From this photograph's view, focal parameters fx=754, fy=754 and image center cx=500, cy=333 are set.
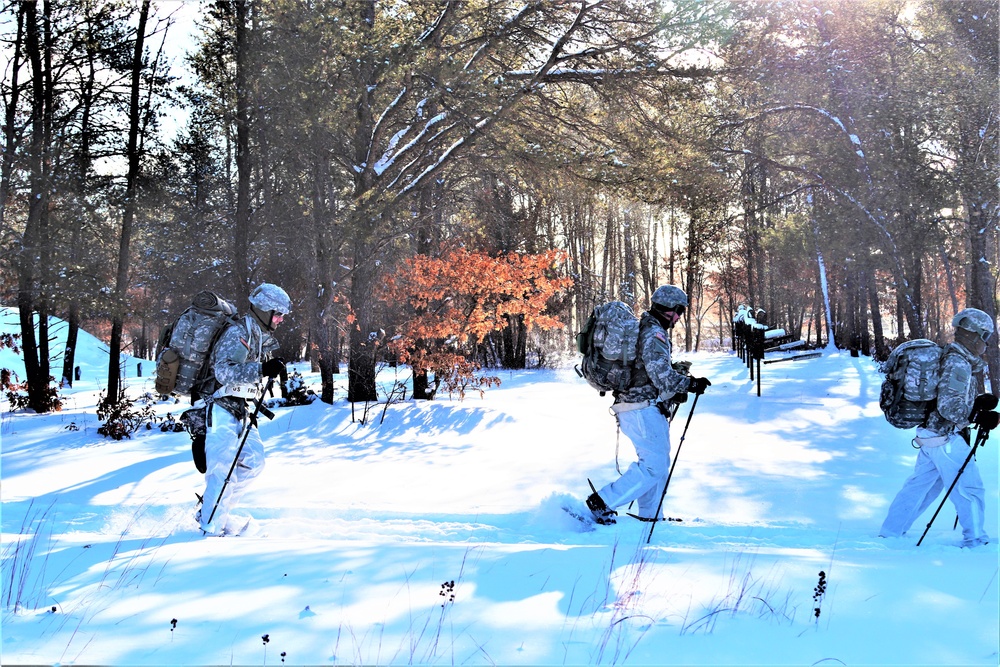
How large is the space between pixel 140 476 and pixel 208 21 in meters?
13.5

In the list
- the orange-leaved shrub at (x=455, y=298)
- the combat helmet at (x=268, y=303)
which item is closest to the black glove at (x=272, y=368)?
the combat helmet at (x=268, y=303)

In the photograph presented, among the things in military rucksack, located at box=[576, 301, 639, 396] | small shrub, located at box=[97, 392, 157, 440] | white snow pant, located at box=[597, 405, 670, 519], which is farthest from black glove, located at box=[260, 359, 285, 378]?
small shrub, located at box=[97, 392, 157, 440]

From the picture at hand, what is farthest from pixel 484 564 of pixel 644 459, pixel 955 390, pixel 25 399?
pixel 25 399

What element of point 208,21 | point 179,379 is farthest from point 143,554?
point 208,21

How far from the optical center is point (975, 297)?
44.2 ft

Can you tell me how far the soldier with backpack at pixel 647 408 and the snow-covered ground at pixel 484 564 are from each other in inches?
10.3

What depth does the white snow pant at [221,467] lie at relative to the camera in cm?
581

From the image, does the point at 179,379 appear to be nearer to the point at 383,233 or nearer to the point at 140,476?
the point at 140,476

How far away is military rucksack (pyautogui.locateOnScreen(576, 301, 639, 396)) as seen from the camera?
19.2 ft

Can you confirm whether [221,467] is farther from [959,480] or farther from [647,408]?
[959,480]

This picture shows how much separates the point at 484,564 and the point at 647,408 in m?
2.05

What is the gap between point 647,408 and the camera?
5.85 m

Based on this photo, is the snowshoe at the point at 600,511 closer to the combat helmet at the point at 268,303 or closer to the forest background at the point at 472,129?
the combat helmet at the point at 268,303

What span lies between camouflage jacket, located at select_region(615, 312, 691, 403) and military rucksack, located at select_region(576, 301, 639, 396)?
0.19 ft
